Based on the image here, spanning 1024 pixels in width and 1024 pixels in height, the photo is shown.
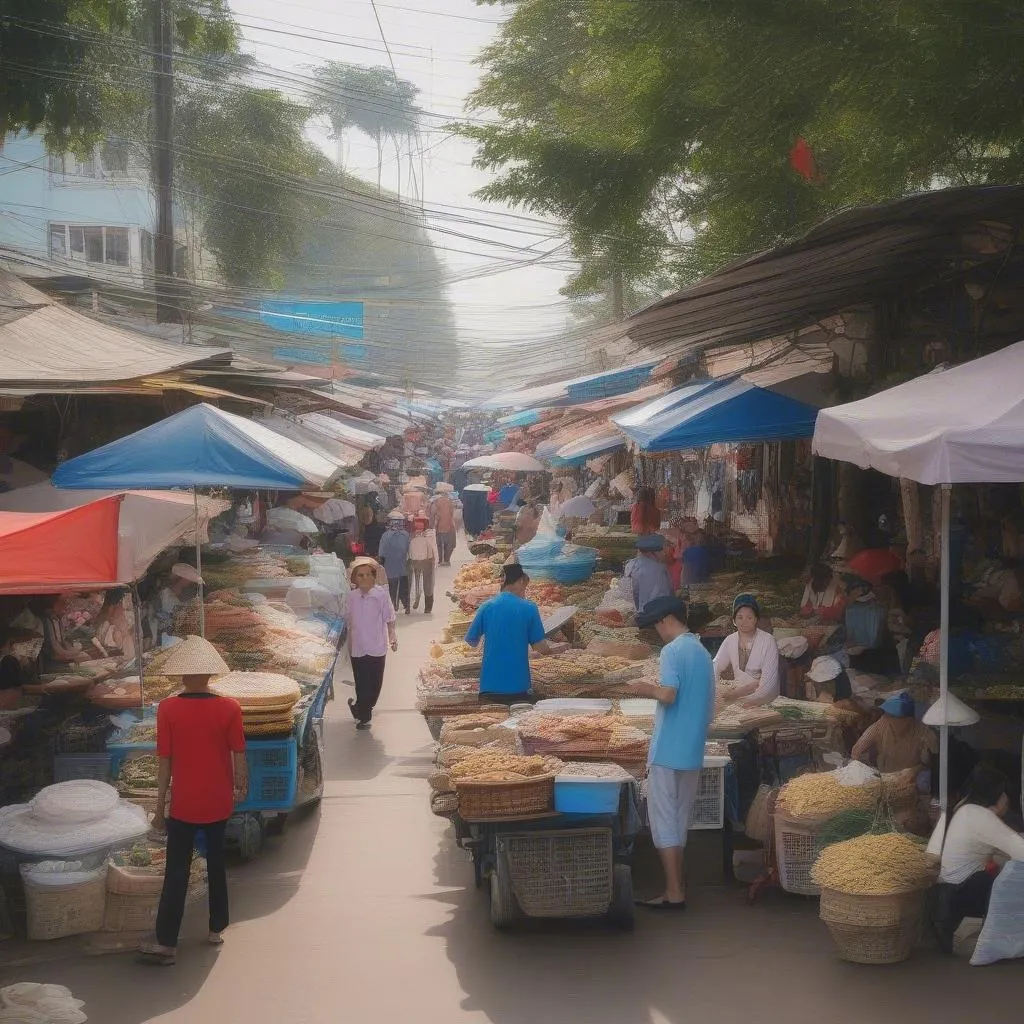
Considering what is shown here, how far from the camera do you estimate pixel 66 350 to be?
479 inches

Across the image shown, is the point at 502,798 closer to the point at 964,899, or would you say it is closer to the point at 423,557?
the point at 964,899

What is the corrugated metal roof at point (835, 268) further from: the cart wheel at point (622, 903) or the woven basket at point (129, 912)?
the woven basket at point (129, 912)

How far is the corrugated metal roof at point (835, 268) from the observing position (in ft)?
25.4

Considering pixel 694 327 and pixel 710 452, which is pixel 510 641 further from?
pixel 710 452

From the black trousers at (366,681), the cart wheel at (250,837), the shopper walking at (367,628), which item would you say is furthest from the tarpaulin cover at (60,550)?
the black trousers at (366,681)

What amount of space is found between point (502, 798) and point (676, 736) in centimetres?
107

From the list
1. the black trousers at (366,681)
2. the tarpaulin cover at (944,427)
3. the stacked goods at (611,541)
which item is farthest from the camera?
the stacked goods at (611,541)

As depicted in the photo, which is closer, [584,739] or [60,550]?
[60,550]

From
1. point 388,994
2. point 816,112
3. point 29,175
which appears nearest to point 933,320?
point 816,112

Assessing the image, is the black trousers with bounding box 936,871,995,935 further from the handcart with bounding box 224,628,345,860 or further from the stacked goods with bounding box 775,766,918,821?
the handcart with bounding box 224,628,345,860

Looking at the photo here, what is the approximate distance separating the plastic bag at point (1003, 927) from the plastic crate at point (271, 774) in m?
4.07

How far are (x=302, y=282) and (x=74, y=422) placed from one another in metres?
35.4

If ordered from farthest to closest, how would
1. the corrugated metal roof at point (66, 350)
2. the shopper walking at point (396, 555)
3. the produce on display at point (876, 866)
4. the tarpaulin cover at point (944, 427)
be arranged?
the shopper walking at point (396, 555) → the corrugated metal roof at point (66, 350) → the produce on display at point (876, 866) → the tarpaulin cover at point (944, 427)

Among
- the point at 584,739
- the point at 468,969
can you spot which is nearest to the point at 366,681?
the point at 584,739
